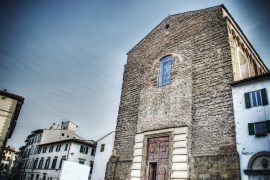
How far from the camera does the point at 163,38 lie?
51.9ft

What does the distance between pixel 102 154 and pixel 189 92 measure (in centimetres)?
2394

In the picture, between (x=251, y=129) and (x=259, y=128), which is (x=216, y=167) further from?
(x=259, y=128)

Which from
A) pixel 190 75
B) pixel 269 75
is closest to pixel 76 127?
pixel 190 75

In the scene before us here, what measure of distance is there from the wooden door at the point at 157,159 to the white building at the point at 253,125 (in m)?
3.83

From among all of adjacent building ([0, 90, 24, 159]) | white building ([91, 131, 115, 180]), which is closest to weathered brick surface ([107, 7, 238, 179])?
adjacent building ([0, 90, 24, 159])

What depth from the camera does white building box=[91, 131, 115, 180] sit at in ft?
105

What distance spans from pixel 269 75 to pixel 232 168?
4.00m

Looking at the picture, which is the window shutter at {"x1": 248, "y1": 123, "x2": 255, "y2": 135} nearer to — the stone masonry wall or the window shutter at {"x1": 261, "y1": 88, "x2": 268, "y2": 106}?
the stone masonry wall

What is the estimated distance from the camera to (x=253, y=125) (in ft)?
30.1

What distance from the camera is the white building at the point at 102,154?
32.1 meters

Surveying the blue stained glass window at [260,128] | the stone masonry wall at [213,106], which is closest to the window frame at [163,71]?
the stone masonry wall at [213,106]

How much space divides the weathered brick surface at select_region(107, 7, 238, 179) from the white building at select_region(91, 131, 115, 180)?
17788 millimetres

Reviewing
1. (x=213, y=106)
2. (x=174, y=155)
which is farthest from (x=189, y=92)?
(x=174, y=155)

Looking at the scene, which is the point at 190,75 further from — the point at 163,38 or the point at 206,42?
the point at 163,38
